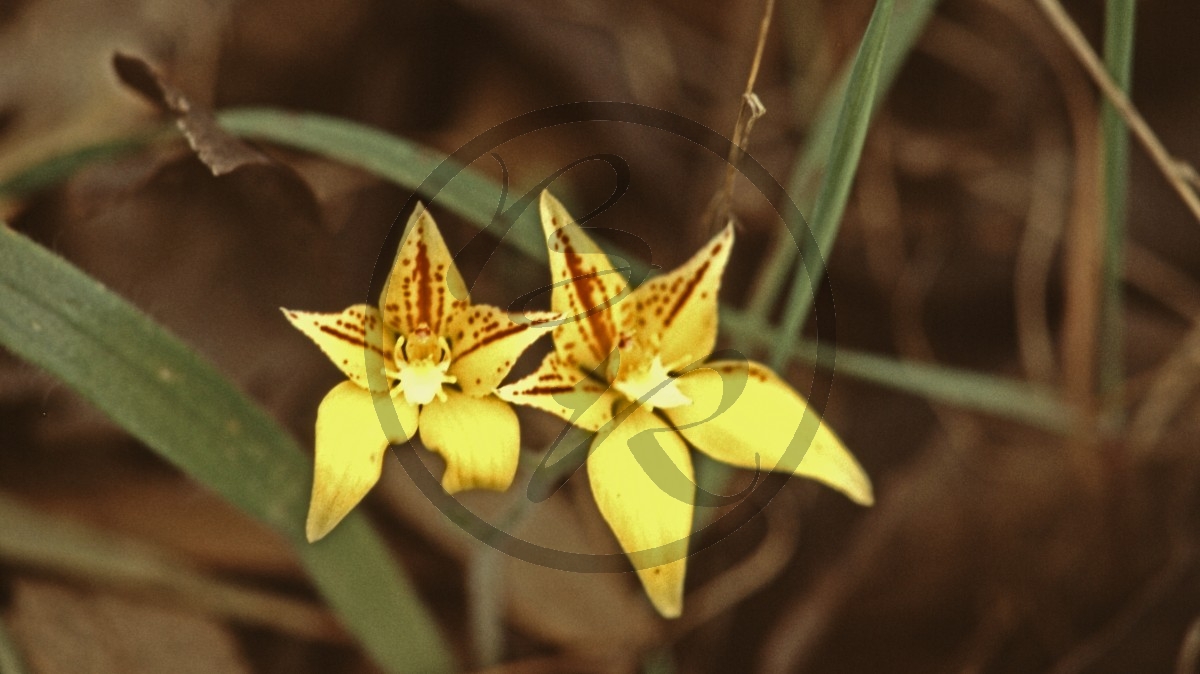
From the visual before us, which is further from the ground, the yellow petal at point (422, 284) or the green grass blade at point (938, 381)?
the yellow petal at point (422, 284)

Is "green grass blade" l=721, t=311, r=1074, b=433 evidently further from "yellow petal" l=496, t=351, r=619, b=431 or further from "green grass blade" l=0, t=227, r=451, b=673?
"green grass blade" l=0, t=227, r=451, b=673

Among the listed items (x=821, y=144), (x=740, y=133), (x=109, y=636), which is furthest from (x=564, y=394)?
(x=109, y=636)

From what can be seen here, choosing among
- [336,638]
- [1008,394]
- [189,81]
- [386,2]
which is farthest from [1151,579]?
[189,81]

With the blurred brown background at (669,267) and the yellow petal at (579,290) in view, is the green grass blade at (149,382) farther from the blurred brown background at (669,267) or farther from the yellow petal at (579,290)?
the yellow petal at (579,290)

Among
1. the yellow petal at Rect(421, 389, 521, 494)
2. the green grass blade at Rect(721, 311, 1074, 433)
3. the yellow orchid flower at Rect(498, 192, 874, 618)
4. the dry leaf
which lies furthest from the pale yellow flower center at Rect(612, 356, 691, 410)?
the dry leaf

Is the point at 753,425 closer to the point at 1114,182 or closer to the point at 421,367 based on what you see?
the point at 421,367

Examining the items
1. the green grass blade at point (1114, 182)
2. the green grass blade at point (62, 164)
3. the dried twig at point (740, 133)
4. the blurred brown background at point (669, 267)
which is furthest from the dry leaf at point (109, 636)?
the green grass blade at point (1114, 182)
